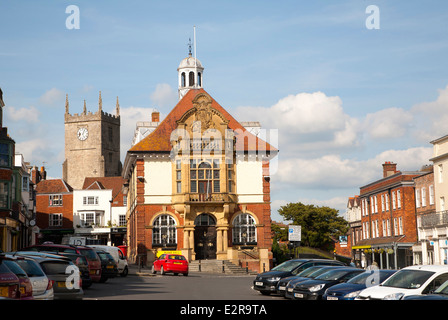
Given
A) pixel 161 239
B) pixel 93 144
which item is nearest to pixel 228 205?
pixel 161 239

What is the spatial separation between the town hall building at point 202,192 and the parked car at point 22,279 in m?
39.8

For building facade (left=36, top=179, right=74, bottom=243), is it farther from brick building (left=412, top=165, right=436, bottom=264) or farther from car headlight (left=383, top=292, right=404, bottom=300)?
car headlight (left=383, top=292, right=404, bottom=300)

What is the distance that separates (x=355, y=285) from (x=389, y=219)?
49.1 metres

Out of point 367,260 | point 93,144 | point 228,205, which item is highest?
point 93,144

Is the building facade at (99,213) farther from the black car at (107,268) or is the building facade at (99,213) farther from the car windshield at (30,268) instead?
the car windshield at (30,268)

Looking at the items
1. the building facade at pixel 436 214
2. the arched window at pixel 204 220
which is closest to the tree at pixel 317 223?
the building facade at pixel 436 214

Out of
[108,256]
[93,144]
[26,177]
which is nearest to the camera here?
[108,256]

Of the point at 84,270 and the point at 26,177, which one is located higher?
the point at 26,177

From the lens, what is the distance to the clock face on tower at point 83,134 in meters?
149

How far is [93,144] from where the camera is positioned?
484ft

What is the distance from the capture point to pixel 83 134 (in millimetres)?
149125
